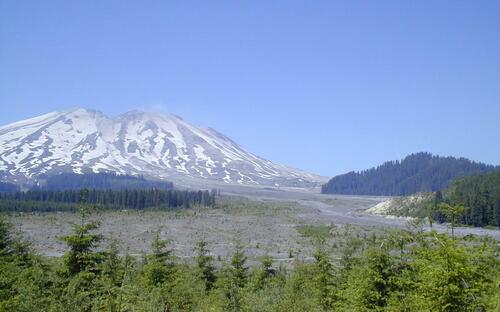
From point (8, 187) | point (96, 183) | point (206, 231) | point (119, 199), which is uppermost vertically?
point (96, 183)

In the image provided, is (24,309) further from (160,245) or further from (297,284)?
(297,284)

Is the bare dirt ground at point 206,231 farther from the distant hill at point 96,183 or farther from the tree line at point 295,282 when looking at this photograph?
the distant hill at point 96,183

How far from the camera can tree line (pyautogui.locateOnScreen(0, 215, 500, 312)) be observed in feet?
34.7

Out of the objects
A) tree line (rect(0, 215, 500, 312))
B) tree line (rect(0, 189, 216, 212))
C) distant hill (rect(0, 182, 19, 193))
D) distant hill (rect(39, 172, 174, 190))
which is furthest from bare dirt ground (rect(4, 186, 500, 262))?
distant hill (rect(0, 182, 19, 193))

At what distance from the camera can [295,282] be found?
82.2 feet

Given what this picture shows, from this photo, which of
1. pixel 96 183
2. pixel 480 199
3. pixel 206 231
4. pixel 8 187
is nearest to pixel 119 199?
pixel 206 231

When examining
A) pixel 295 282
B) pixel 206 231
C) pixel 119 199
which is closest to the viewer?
pixel 295 282

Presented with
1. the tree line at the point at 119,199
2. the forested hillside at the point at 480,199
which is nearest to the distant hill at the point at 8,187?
the tree line at the point at 119,199

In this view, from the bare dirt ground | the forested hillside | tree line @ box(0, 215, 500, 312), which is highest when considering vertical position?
the forested hillside

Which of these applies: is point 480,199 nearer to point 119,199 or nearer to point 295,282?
point 295,282

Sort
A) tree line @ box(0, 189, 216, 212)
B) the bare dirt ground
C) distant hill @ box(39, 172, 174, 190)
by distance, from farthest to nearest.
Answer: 1. distant hill @ box(39, 172, 174, 190)
2. tree line @ box(0, 189, 216, 212)
3. the bare dirt ground

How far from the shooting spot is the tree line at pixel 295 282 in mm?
10578

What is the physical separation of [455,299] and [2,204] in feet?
291

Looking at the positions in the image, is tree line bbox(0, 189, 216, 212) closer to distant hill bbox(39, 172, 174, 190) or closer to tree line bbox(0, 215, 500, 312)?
distant hill bbox(39, 172, 174, 190)
